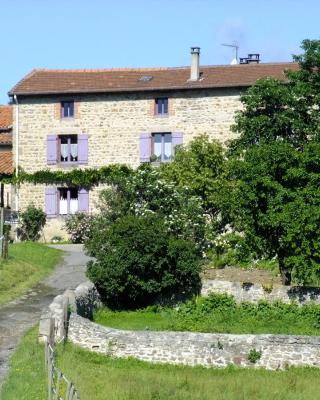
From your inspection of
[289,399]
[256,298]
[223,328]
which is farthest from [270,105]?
[289,399]

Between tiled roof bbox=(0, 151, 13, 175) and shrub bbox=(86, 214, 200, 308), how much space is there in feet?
51.7

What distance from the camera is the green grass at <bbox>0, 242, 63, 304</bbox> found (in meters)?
30.6

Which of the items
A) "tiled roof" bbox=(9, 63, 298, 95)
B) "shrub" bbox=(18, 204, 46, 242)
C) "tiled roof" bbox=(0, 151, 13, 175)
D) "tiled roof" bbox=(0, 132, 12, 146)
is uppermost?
"tiled roof" bbox=(9, 63, 298, 95)

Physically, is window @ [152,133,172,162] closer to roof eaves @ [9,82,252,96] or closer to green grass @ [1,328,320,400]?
roof eaves @ [9,82,252,96]

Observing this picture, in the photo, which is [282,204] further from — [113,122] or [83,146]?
[83,146]

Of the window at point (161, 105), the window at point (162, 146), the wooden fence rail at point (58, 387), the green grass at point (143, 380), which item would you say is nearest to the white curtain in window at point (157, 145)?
the window at point (162, 146)

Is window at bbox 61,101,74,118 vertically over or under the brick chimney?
under

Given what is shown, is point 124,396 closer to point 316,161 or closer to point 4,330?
point 4,330

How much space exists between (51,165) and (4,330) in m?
20.4

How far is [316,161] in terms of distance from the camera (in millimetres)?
29938

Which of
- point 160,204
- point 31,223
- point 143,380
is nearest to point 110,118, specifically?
point 31,223

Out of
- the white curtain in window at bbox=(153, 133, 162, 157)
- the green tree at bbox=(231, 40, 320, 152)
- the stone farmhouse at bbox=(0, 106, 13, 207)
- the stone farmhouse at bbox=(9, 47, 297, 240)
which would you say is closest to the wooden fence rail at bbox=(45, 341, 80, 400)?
the green tree at bbox=(231, 40, 320, 152)

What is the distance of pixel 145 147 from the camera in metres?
43.8

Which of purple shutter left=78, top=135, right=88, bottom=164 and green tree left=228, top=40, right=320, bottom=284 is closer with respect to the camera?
green tree left=228, top=40, right=320, bottom=284
